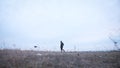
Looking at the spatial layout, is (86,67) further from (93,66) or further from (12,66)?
(12,66)

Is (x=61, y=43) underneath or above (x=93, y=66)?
above

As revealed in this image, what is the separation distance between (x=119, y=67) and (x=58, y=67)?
5189mm

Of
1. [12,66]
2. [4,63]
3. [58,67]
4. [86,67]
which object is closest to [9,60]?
[4,63]

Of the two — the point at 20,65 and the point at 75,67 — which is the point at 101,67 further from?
the point at 20,65

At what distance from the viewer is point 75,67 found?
1246 cm

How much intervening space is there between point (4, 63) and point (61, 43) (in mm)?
13932

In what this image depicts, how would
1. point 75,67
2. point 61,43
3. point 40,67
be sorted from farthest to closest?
point 61,43
point 75,67
point 40,67

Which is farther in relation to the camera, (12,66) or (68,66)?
(68,66)

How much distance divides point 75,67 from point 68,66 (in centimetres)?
58

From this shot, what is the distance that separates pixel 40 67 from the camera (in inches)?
461

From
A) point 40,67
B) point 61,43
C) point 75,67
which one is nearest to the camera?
point 40,67

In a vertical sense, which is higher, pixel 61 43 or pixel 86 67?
pixel 61 43

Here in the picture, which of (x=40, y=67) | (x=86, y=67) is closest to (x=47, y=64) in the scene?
(x=40, y=67)

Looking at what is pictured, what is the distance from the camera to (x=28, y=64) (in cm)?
1216
